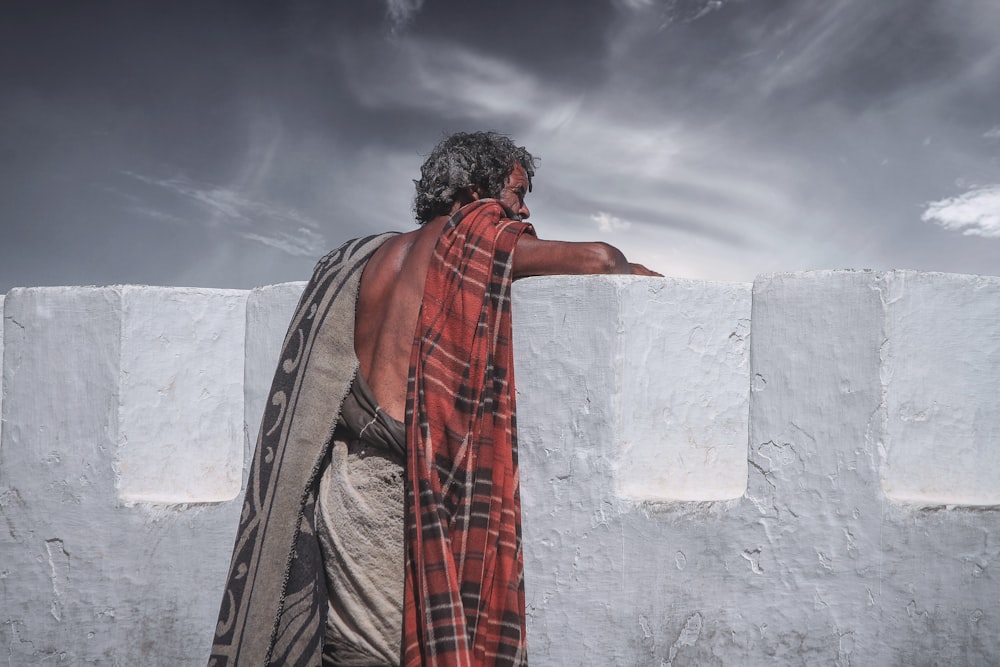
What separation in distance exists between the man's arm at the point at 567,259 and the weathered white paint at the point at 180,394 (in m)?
1.79

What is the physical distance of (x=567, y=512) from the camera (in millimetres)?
2986

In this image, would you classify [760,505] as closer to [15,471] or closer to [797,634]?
[797,634]

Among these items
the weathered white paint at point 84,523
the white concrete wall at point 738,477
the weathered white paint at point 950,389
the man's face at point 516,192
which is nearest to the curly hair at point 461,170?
the man's face at point 516,192

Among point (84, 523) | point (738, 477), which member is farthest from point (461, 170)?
point (84, 523)

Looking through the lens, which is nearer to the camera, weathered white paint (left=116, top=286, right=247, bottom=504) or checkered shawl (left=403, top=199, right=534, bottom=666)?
checkered shawl (left=403, top=199, right=534, bottom=666)

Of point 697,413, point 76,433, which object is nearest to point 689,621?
point 697,413

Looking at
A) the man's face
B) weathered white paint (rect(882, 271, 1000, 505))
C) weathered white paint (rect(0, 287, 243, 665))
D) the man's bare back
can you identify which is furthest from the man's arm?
weathered white paint (rect(0, 287, 243, 665))

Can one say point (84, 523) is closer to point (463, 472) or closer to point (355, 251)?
point (355, 251)

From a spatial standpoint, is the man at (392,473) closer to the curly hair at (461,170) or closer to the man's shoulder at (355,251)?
the man's shoulder at (355,251)

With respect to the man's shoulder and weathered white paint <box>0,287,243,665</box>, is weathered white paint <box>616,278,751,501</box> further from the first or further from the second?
weathered white paint <box>0,287,243,665</box>

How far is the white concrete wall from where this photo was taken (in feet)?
9.10

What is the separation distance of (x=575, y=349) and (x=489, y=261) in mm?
682

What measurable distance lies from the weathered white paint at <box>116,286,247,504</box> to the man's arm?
5.87ft

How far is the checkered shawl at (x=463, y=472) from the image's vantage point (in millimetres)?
2227
